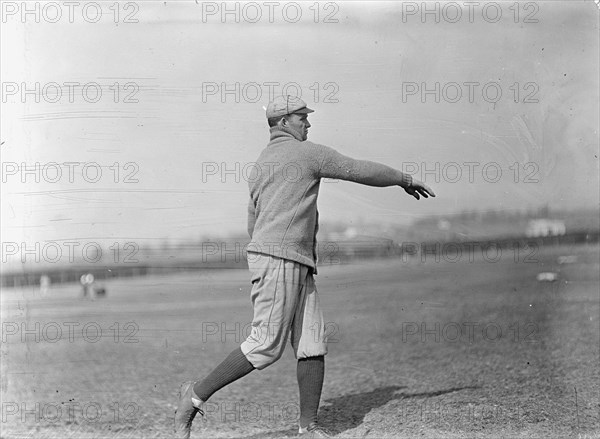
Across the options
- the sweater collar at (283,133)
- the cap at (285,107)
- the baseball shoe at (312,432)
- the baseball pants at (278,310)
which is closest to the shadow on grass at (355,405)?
the baseball shoe at (312,432)

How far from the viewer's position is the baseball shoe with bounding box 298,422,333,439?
14.2ft

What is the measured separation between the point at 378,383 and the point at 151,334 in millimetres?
1626

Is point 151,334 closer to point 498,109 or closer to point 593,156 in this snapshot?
point 498,109

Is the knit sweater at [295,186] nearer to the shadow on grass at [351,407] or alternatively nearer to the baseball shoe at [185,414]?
the baseball shoe at [185,414]

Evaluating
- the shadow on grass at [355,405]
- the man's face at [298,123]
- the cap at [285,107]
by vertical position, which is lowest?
the shadow on grass at [355,405]

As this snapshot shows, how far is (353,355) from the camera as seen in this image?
6816 millimetres

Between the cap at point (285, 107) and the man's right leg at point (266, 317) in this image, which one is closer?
the man's right leg at point (266, 317)

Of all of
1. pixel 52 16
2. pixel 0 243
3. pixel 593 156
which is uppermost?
pixel 52 16

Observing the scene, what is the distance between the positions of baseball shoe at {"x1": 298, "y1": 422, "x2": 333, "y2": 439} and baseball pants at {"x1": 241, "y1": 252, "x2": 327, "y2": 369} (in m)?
0.34

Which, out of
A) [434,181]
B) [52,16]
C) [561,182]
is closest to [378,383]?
[434,181]

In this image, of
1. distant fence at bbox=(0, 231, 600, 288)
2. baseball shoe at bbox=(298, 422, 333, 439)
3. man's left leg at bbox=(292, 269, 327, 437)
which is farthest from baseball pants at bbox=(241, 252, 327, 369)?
distant fence at bbox=(0, 231, 600, 288)

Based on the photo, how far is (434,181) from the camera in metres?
5.89

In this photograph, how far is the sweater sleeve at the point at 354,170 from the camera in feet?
14.1

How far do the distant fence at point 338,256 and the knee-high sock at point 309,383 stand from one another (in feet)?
5.80
